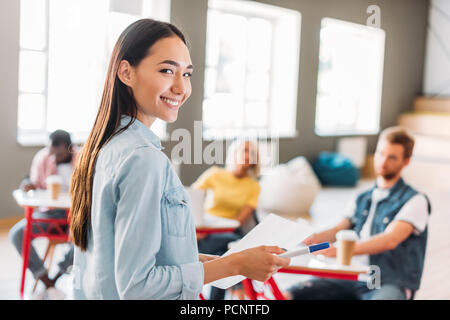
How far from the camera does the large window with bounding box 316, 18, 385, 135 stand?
56.0 inches

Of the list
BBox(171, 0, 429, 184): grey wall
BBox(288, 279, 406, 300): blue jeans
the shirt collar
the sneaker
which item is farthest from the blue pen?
the sneaker

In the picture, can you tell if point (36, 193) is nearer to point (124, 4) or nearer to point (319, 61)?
point (124, 4)

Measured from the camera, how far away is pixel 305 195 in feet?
15.2

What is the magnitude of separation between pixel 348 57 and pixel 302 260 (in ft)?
1.91

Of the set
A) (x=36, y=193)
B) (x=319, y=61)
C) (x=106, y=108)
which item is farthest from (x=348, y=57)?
(x=36, y=193)

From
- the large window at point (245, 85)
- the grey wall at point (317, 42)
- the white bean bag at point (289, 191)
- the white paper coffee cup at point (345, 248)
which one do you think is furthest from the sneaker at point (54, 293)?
the white bean bag at point (289, 191)

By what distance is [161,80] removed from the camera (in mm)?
780

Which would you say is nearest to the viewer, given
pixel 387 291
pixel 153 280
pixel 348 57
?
pixel 153 280

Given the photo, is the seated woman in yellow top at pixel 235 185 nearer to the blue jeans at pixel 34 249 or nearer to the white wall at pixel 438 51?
the blue jeans at pixel 34 249

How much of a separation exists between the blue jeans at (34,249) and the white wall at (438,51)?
70.0 inches

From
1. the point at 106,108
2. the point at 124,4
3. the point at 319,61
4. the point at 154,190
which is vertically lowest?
the point at 154,190

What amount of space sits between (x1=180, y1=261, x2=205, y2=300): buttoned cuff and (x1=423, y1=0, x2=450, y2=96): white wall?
902 millimetres

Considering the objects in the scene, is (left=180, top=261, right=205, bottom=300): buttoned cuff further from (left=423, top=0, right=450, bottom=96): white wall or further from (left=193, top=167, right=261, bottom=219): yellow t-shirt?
(left=193, top=167, right=261, bottom=219): yellow t-shirt

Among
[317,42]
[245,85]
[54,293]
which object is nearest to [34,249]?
[54,293]
